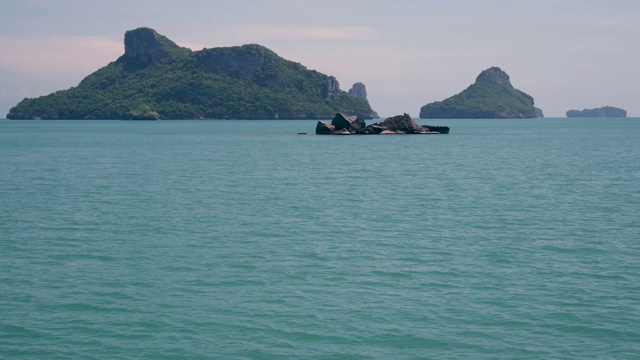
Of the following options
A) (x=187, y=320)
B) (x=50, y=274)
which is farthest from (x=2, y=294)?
(x=187, y=320)

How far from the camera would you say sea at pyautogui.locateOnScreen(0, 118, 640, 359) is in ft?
62.0

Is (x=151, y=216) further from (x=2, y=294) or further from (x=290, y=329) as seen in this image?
(x=290, y=329)

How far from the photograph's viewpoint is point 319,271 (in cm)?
2597

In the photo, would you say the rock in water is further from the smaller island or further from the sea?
the sea

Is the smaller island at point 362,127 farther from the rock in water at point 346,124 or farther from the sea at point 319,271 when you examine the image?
the sea at point 319,271

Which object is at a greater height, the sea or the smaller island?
the smaller island

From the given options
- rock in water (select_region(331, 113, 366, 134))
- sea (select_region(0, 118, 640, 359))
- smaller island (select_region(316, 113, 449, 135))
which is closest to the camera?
sea (select_region(0, 118, 640, 359))

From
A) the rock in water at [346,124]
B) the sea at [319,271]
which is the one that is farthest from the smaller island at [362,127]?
the sea at [319,271]

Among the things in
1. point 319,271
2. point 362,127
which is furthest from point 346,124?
point 319,271

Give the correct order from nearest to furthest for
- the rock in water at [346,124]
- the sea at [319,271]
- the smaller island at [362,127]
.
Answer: the sea at [319,271]
the rock in water at [346,124]
the smaller island at [362,127]

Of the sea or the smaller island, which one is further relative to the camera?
the smaller island

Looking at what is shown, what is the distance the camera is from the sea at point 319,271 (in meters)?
18.9

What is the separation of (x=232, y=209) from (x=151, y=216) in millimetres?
5051

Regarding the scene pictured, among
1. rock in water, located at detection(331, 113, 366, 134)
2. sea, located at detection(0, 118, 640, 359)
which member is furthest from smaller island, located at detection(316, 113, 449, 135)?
sea, located at detection(0, 118, 640, 359)
